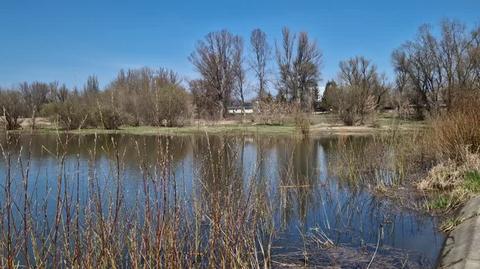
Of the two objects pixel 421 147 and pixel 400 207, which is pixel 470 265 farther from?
pixel 421 147

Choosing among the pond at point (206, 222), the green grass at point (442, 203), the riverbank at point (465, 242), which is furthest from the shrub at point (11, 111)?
the green grass at point (442, 203)

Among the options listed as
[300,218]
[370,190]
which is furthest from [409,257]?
[370,190]

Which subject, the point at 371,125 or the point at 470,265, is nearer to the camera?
the point at 470,265

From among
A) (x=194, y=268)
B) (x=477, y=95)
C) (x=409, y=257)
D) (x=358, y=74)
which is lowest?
(x=409, y=257)

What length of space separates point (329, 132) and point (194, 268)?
25.5 metres

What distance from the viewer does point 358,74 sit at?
5678 centimetres

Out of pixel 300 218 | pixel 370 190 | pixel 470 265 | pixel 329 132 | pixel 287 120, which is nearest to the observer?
pixel 470 265

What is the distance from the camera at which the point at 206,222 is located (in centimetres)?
666

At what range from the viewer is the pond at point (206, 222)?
369 cm

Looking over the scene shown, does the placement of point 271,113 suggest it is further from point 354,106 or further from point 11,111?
point 11,111

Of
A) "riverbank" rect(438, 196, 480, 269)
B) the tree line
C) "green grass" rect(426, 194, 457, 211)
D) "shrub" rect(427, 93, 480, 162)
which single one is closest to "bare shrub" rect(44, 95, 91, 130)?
the tree line

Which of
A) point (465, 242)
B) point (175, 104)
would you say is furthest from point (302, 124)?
point (465, 242)

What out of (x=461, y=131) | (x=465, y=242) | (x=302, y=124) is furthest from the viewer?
(x=302, y=124)

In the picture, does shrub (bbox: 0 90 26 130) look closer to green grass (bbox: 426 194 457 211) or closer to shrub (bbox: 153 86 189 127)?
green grass (bbox: 426 194 457 211)
